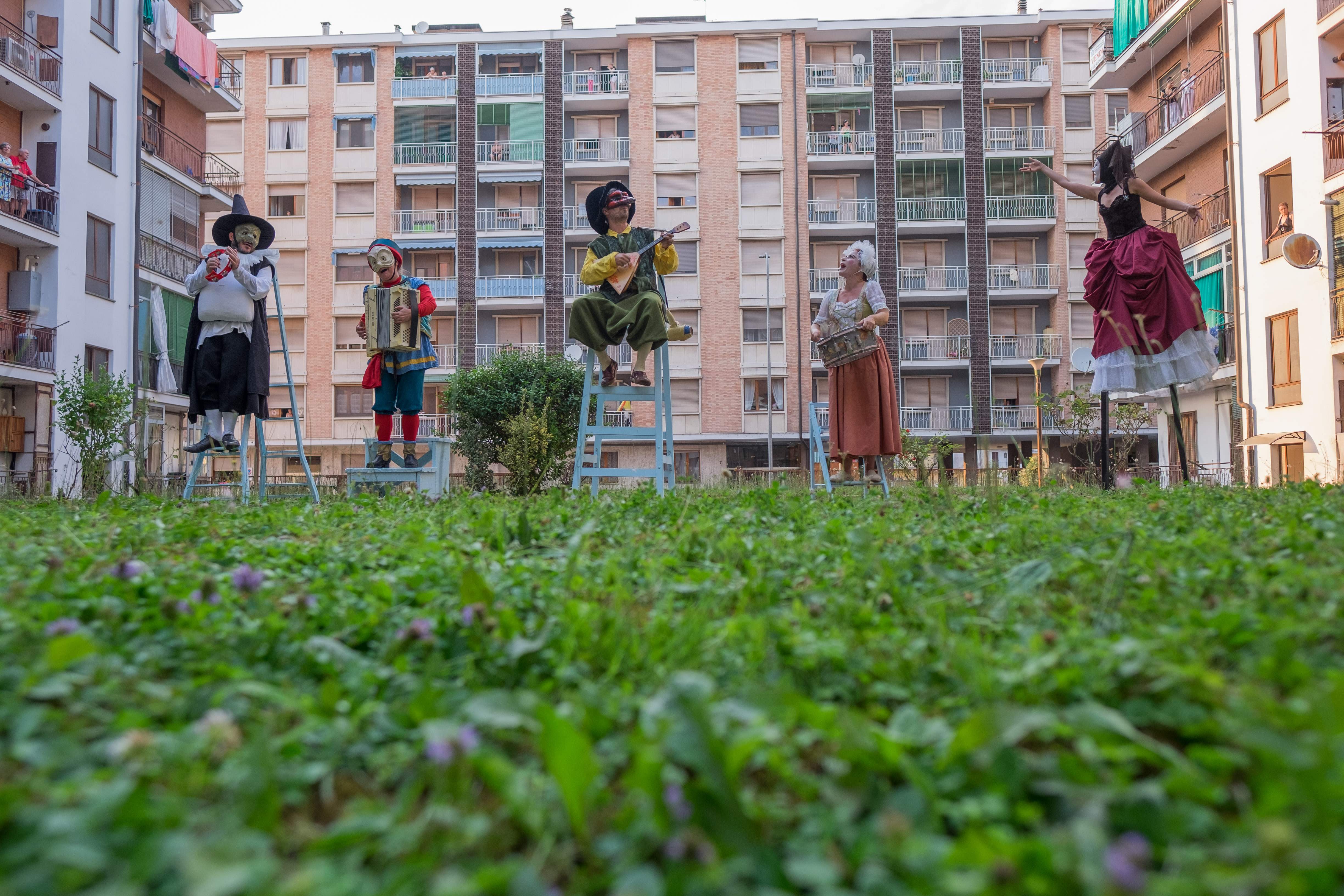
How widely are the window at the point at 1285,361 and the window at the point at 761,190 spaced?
2622 centimetres

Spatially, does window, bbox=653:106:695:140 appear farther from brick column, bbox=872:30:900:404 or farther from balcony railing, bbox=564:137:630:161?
brick column, bbox=872:30:900:404

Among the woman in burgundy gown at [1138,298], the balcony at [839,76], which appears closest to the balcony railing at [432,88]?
the balcony at [839,76]

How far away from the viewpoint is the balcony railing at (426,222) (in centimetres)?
4653

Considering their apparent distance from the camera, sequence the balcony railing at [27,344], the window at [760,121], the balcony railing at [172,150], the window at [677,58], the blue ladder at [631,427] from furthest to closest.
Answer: the window at [677,58], the window at [760,121], the balcony railing at [172,150], the balcony railing at [27,344], the blue ladder at [631,427]

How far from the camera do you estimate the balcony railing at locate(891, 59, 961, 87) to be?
46344 millimetres

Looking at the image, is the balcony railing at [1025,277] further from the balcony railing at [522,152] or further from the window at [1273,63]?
the balcony railing at [522,152]

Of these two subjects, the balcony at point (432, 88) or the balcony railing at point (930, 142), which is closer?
the balcony railing at point (930, 142)

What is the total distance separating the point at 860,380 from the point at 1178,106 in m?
25.6

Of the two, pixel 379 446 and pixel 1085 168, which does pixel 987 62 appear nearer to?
pixel 1085 168

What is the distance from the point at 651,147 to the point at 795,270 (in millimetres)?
8979

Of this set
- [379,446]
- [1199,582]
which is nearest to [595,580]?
[1199,582]

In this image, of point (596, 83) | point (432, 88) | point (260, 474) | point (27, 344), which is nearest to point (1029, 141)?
point (596, 83)

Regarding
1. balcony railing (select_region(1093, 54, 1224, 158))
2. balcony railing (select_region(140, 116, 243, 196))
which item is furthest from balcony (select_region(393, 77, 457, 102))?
balcony railing (select_region(1093, 54, 1224, 158))

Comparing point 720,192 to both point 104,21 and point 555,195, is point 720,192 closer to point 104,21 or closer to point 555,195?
point 555,195
